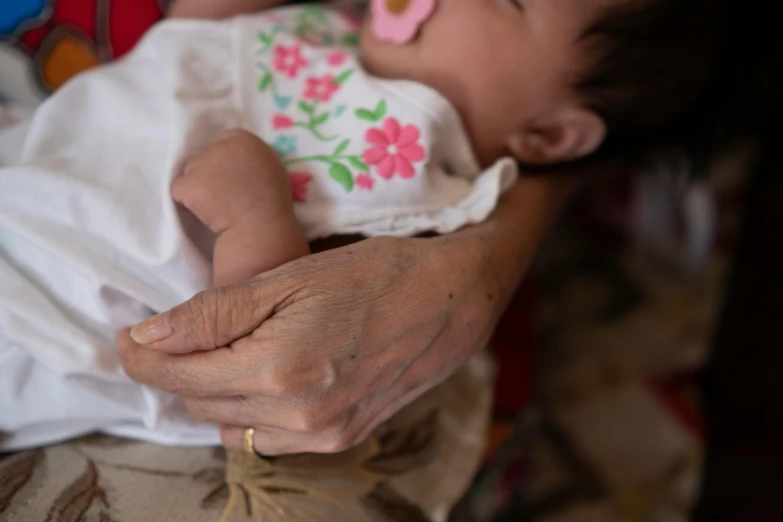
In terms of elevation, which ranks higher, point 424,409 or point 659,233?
point 424,409

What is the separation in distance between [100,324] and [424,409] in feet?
1.43

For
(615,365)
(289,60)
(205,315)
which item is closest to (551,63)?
(289,60)

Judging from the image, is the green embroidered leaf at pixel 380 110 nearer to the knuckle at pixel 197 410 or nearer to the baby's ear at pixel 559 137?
the baby's ear at pixel 559 137

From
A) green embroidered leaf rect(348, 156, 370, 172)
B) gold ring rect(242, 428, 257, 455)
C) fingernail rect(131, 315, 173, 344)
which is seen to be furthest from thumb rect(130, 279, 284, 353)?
green embroidered leaf rect(348, 156, 370, 172)

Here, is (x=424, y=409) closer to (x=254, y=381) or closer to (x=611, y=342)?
(x=254, y=381)

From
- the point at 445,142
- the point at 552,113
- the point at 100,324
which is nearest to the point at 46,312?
the point at 100,324

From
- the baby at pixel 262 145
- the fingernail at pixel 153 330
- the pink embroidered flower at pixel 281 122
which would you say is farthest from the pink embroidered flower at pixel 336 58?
the fingernail at pixel 153 330

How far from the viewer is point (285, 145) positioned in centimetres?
78

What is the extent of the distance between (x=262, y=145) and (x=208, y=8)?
313 millimetres

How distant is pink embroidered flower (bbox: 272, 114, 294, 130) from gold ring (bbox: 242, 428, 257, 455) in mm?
388

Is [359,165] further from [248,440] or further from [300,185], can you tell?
[248,440]

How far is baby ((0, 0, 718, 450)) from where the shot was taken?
0.66 m

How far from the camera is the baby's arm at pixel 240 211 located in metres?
0.65

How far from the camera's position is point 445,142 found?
0.85 m
